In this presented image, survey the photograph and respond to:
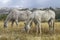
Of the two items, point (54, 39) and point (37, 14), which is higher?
point (37, 14)

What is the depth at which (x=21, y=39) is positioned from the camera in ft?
30.0

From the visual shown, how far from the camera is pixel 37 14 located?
1481cm

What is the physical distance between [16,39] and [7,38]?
1.46 feet

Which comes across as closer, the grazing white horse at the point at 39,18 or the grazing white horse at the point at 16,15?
the grazing white horse at the point at 39,18

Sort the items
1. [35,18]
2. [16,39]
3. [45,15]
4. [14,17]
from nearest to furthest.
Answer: [16,39], [35,18], [45,15], [14,17]

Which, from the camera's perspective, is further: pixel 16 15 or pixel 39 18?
pixel 16 15

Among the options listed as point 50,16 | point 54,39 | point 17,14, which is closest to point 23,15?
point 17,14

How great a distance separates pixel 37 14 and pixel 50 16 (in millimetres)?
1522

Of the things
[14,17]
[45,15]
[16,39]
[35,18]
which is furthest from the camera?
[14,17]

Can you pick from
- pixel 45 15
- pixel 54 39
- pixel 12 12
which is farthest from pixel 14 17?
pixel 54 39

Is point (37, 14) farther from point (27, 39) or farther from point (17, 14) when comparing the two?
point (27, 39)

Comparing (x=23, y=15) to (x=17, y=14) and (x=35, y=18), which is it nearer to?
(x=17, y=14)

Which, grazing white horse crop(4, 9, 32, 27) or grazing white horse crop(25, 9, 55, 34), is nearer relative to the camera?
grazing white horse crop(25, 9, 55, 34)

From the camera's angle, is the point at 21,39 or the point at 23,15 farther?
the point at 23,15
